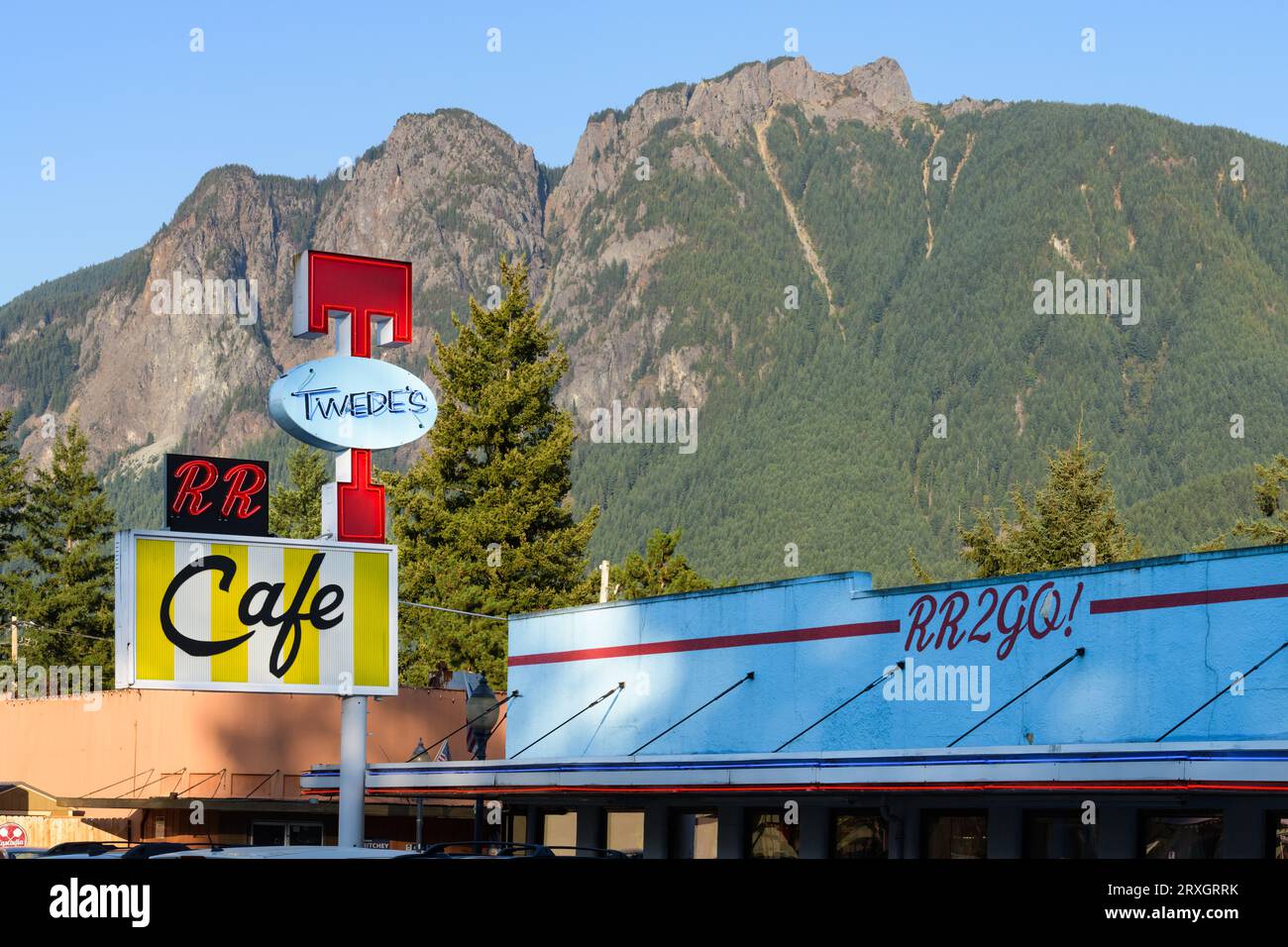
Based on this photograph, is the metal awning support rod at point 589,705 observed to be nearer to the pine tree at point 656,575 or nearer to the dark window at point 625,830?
the dark window at point 625,830

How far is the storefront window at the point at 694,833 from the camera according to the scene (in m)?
27.3

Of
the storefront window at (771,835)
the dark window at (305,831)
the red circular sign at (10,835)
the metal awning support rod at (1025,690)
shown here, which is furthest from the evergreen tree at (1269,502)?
the metal awning support rod at (1025,690)

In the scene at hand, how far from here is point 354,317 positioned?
96.9 feet

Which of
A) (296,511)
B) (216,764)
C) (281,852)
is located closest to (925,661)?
(281,852)

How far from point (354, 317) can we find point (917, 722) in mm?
11817

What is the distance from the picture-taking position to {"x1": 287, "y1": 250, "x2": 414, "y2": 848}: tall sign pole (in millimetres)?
28188

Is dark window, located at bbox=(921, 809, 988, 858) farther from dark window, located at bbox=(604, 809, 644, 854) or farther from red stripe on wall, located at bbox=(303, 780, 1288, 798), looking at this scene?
dark window, located at bbox=(604, 809, 644, 854)

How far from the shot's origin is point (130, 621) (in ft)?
84.0

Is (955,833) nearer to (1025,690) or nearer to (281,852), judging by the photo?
(1025,690)

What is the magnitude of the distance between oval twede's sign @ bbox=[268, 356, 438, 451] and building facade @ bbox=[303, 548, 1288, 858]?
16.7 feet
